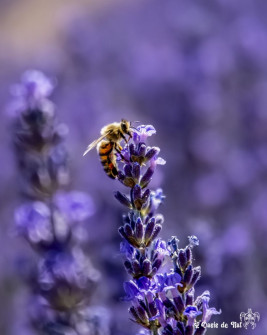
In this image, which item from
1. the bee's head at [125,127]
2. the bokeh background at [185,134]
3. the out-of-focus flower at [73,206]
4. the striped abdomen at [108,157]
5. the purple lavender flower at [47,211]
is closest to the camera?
the striped abdomen at [108,157]

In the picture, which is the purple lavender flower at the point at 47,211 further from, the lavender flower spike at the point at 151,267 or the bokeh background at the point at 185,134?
the lavender flower spike at the point at 151,267

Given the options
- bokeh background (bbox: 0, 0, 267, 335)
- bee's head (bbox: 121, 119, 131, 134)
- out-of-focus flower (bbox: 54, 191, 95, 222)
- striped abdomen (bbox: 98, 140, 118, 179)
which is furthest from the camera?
bokeh background (bbox: 0, 0, 267, 335)

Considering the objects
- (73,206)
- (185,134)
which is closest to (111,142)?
(73,206)

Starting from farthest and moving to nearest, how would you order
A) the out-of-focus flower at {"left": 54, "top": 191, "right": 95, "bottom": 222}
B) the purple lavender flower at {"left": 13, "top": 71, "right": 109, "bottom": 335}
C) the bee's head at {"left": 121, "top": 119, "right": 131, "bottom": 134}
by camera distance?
the out-of-focus flower at {"left": 54, "top": 191, "right": 95, "bottom": 222} < the purple lavender flower at {"left": 13, "top": 71, "right": 109, "bottom": 335} < the bee's head at {"left": 121, "top": 119, "right": 131, "bottom": 134}
